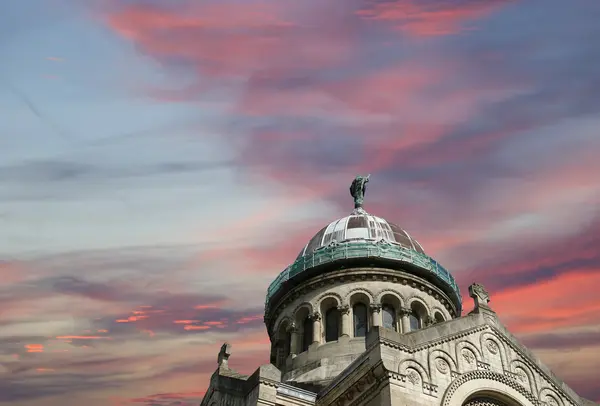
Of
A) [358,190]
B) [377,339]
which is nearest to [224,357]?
[377,339]

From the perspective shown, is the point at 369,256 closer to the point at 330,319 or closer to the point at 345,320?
the point at 345,320

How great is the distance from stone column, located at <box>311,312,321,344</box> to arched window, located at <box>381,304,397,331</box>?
3.09m

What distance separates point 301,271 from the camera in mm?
36812

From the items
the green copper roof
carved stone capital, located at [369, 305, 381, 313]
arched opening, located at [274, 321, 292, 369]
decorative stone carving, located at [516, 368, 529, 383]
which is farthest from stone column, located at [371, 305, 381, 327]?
decorative stone carving, located at [516, 368, 529, 383]

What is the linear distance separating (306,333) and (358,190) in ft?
36.6

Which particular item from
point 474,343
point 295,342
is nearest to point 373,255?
point 295,342

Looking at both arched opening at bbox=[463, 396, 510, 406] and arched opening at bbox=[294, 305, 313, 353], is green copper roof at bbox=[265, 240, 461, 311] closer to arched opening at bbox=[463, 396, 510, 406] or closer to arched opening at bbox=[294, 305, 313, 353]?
arched opening at bbox=[294, 305, 313, 353]

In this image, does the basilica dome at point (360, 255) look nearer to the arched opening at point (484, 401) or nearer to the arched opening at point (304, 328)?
the arched opening at point (304, 328)

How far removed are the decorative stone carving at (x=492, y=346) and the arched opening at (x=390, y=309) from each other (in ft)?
27.9

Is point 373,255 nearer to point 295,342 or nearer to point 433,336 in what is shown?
point 295,342

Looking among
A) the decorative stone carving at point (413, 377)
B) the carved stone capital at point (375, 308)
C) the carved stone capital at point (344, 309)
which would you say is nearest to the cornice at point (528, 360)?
the decorative stone carving at point (413, 377)

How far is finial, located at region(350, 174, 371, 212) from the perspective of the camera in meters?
43.3

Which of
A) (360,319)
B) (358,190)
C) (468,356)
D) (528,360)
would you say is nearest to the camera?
(468,356)

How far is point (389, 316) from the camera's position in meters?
34.8
